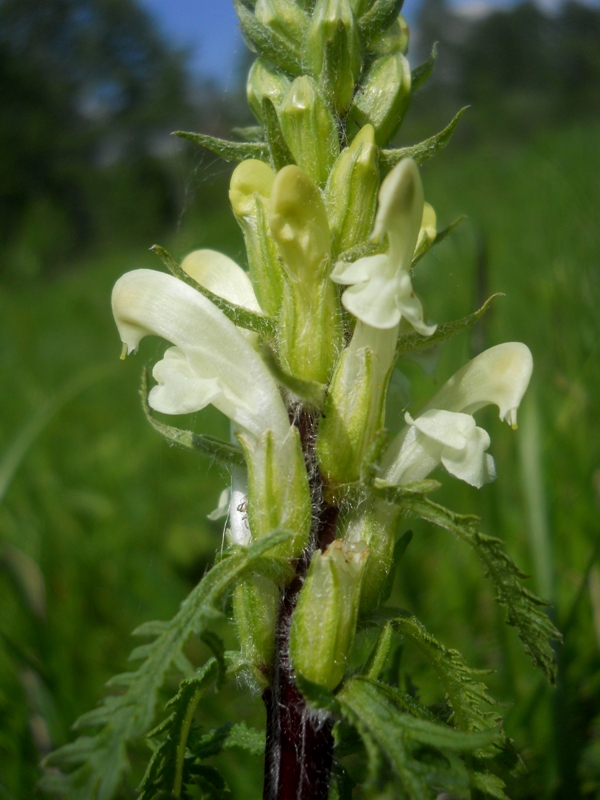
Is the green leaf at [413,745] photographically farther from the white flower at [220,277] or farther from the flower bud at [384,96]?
the flower bud at [384,96]

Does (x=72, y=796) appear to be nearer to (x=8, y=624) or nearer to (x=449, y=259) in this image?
A: (x=8, y=624)

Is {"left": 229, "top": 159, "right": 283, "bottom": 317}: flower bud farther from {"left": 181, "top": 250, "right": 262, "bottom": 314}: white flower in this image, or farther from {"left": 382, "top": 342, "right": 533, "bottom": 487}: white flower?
{"left": 382, "top": 342, "right": 533, "bottom": 487}: white flower

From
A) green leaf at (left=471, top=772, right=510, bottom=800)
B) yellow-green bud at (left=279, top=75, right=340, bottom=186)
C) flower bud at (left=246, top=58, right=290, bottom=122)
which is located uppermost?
flower bud at (left=246, top=58, right=290, bottom=122)

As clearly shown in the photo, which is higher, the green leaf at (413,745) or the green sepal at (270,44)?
the green sepal at (270,44)

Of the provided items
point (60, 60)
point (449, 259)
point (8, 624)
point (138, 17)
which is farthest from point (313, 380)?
point (138, 17)

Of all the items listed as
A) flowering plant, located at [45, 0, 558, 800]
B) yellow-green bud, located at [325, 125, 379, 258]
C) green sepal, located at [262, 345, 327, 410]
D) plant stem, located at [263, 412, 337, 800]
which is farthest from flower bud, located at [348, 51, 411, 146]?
plant stem, located at [263, 412, 337, 800]

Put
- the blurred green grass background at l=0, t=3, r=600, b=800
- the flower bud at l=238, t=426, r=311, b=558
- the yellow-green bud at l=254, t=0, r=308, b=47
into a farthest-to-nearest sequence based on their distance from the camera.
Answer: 1. the blurred green grass background at l=0, t=3, r=600, b=800
2. the yellow-green bud at l=254, t=0, r=308, b=47
3. the flower bud at l=238, t=426, r=311, b=558

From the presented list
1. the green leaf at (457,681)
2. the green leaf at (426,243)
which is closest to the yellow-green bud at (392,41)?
the green leaf at (426,243)
